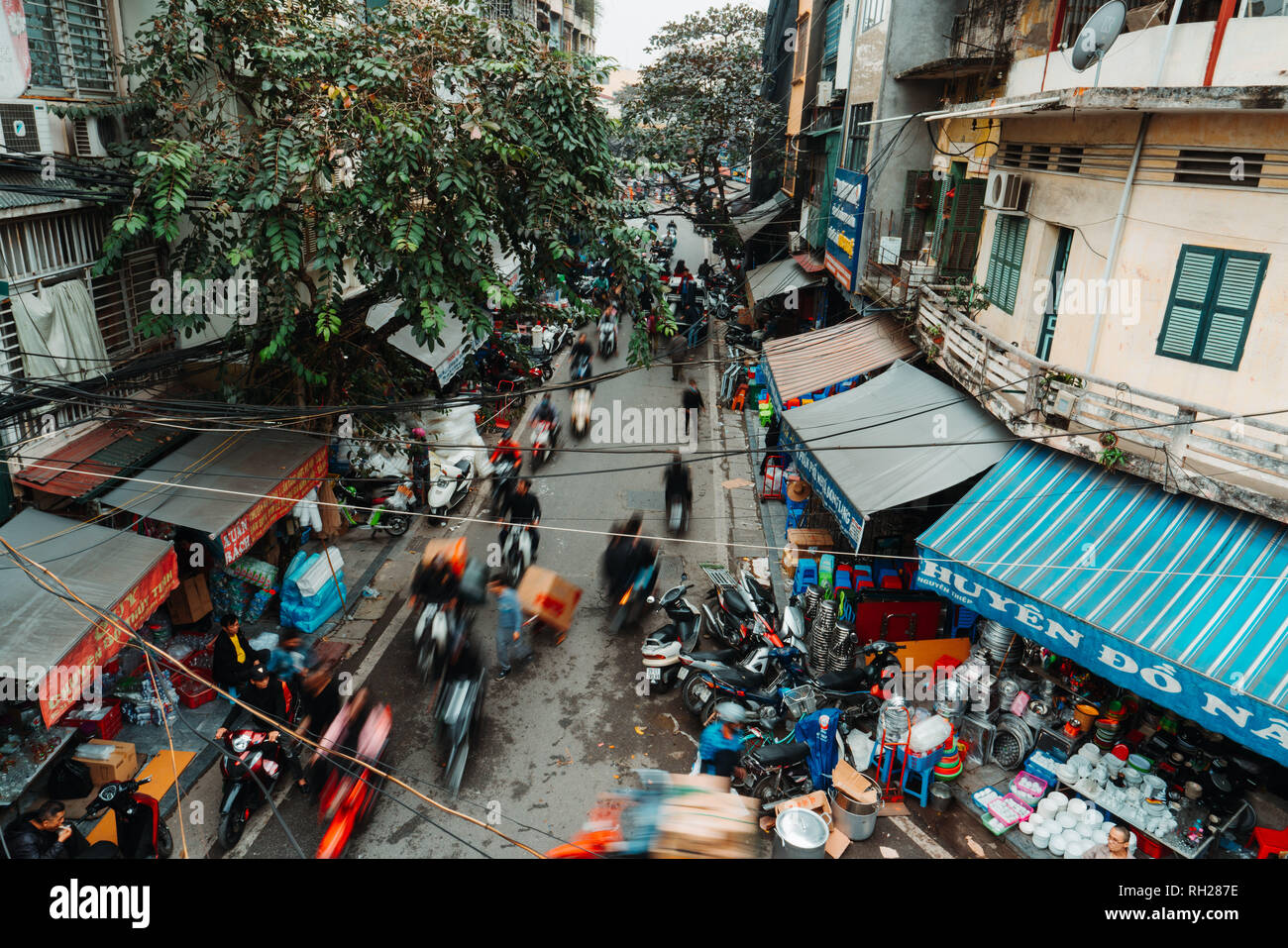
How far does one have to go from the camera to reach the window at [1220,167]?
23.8ft

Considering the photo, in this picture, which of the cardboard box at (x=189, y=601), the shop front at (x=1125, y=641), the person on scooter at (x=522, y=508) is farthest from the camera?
the person on scooter at (x=522, y=508)

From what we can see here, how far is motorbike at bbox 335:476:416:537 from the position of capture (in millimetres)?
14258

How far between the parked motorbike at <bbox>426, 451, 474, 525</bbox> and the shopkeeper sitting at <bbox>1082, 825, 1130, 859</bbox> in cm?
1067

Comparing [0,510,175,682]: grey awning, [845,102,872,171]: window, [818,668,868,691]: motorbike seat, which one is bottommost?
[818,668,868,691]: motorbike seat

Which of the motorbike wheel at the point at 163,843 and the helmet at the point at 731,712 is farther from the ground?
the helmet at the point at 731,712

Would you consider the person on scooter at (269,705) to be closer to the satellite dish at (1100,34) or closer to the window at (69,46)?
the window at (69,46)

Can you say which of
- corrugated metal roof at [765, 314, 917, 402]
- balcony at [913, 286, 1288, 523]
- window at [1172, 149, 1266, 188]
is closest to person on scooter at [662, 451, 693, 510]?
corrugated metal roof at [765, 314, 917, 402]

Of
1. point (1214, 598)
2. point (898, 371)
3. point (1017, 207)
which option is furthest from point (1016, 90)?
point (1214, 598)

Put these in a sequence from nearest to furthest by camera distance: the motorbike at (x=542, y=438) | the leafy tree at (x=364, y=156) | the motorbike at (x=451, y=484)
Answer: the leafy tree at (x=364, y=156)
the motorbike at (x=451, y=484)
the motorbike at (x=542, y=438)

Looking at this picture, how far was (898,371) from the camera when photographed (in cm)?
1299

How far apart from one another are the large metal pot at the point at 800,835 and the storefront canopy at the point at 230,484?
694 centimetres

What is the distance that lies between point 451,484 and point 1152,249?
11.3 metres

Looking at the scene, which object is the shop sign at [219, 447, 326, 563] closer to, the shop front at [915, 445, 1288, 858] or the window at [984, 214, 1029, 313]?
the shop front at [915, 445, 1288, 858]

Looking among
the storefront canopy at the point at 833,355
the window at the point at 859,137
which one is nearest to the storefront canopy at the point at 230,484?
the storefront canopy at the point at 833,355
